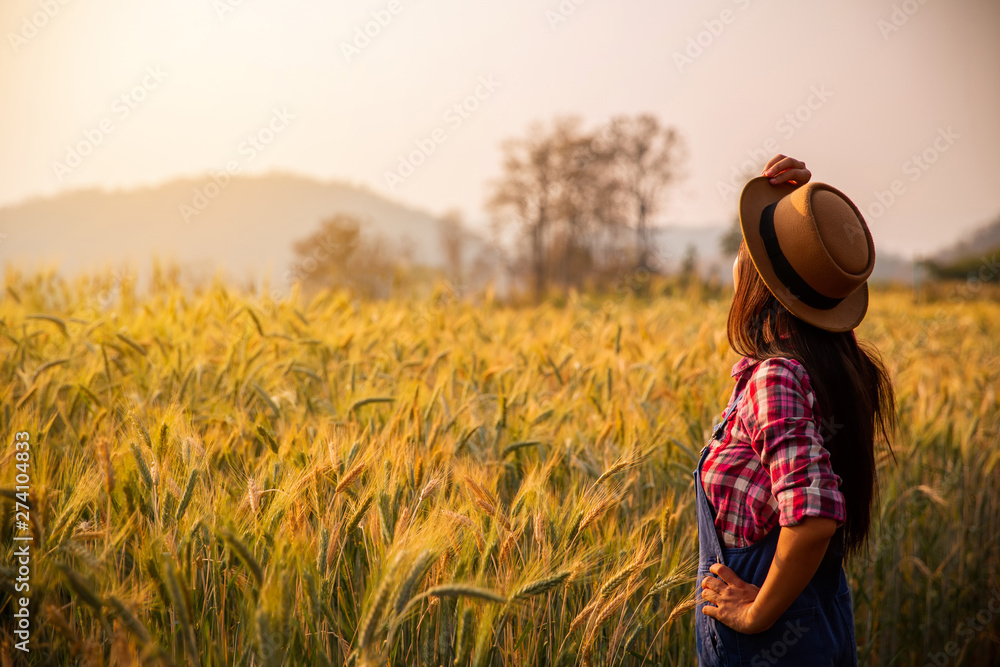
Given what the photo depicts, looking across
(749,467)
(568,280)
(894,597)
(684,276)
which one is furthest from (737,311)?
(568,280)

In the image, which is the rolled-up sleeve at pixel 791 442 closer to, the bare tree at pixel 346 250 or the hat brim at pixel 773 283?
the hat brim at pixel 773 283

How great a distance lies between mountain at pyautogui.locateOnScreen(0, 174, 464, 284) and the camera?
3029 inches

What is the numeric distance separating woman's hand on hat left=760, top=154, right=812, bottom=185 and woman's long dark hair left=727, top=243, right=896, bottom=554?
19 centimetres

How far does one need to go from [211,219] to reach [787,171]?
103202 mm

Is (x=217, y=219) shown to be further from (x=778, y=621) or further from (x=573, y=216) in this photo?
(x=778, y=621)

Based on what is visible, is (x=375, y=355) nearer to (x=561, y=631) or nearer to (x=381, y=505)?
(x=381, y=505)

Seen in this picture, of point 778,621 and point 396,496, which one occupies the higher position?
point 396,496

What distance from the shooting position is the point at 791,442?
1.11 metres

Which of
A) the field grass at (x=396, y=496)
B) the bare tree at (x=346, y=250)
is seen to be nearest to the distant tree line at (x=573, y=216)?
the bare tree at (x=346, y=250)

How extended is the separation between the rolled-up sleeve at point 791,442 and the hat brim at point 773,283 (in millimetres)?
119

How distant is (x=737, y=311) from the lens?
136 cm

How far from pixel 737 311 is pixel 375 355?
2.01 m

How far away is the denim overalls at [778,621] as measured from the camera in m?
1.25

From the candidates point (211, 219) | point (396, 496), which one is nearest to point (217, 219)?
point (211, 219)
